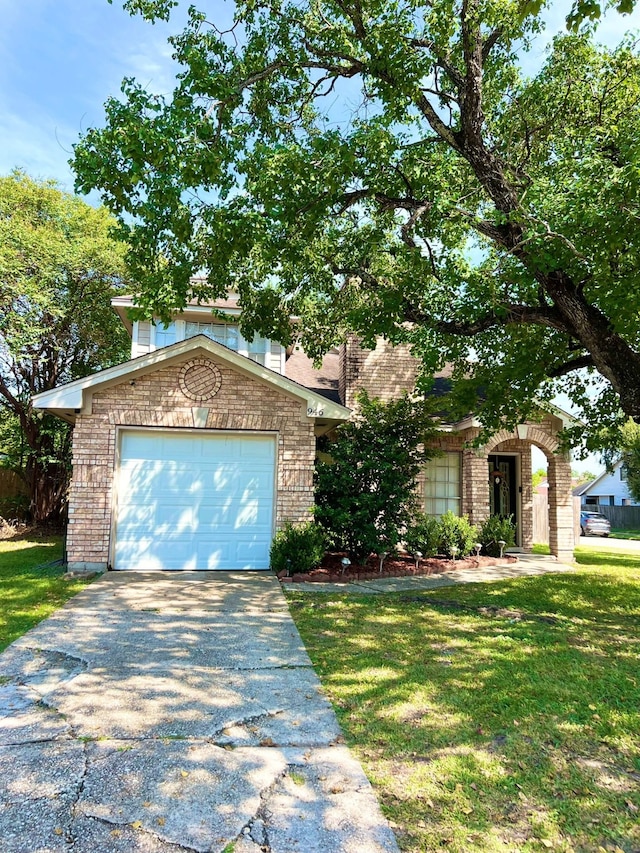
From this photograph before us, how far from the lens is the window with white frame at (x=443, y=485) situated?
13.2 meters

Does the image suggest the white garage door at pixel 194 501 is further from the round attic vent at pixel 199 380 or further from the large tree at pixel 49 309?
the large tree at pixel 49 309

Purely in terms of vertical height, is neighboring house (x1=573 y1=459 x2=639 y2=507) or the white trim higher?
the white trim

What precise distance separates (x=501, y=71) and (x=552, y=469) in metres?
8.84

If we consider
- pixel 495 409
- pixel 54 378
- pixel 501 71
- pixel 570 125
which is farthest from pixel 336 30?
pixel 54 378

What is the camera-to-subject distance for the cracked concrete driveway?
99.7 inches

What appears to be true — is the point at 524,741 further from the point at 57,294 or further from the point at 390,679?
the point at 57,294

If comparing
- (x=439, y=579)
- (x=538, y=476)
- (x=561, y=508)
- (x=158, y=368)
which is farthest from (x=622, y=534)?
(x=158, y=368)

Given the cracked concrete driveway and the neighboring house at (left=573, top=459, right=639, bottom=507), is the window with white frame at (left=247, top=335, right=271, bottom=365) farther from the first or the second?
the neighboring house at (left=573, top=459, right=639, bottom=507)

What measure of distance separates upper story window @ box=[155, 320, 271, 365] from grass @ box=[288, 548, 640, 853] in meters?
7.43

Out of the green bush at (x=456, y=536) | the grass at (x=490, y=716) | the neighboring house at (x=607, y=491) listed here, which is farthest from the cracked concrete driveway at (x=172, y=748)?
the neighboring house at (x=607, y=491)

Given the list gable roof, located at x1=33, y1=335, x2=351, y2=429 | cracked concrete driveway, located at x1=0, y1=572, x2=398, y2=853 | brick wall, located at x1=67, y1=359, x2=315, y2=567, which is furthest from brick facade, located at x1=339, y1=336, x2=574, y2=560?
cracked concrete driveway, located at x1=0, y1=572, x2=398, y2=853

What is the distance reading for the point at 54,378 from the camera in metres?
15.8

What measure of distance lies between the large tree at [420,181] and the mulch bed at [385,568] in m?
3.07

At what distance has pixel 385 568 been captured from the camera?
33.2ft
